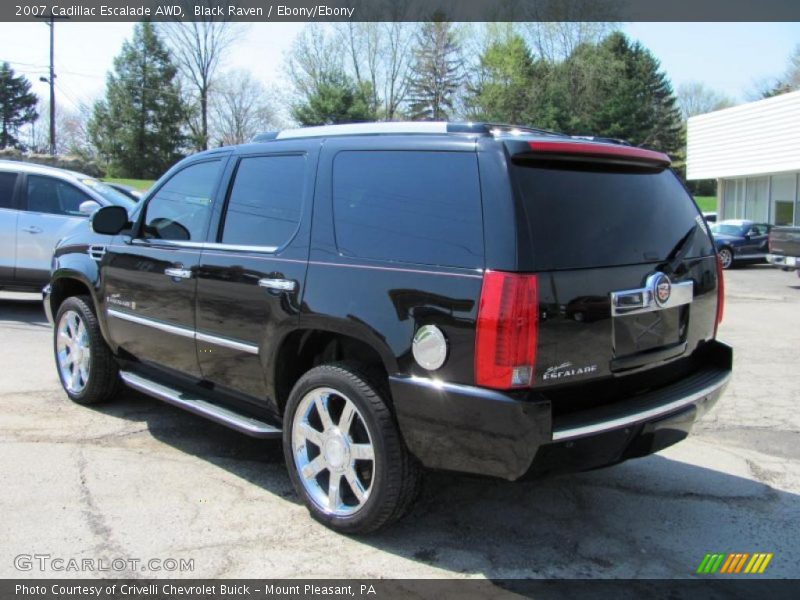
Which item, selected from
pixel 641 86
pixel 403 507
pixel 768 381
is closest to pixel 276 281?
pixel 403 507

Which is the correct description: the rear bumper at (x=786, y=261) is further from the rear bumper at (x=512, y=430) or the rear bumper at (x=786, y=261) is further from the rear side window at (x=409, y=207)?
the rear side window at (x=409, y=207)

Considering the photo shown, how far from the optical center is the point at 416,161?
3270mm

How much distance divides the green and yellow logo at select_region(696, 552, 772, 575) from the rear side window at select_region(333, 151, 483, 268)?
1810 mm

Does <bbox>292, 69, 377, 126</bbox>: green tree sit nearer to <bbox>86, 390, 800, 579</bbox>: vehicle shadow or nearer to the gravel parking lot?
the gravel parking lot

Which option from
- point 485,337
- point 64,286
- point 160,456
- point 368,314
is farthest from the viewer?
point 64,286

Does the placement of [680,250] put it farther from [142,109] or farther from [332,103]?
[142,109]

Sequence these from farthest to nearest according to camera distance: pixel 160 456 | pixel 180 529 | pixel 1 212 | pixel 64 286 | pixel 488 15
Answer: pixel 488 15, pixel 1 212, pixel 64 286, pixel 160 456, pixel 180 529

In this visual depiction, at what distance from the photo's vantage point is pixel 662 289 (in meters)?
3.27

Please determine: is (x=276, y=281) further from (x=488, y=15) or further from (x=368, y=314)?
(x=488, y=15)

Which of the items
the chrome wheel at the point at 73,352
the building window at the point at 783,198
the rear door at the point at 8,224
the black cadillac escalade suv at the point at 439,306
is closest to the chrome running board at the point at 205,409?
Answer: the black cadillac escalade suv at the point at 439,306

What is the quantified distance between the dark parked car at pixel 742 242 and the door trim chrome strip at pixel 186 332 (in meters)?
19.1

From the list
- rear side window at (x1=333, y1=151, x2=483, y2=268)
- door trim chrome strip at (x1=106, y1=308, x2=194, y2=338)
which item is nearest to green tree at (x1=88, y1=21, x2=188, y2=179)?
door trim chrome strip at (x1=106, y1=308, x2=194, y2=338)

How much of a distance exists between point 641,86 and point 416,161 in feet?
201

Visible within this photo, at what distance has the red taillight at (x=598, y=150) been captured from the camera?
3029 mm
